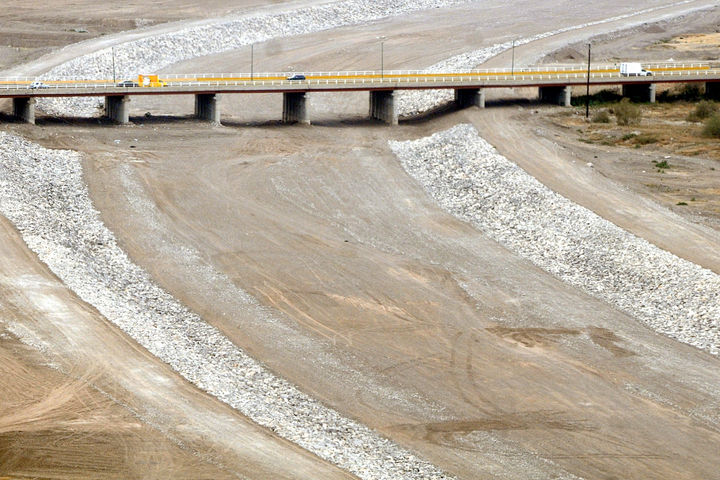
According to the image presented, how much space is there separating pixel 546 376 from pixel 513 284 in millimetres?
11094

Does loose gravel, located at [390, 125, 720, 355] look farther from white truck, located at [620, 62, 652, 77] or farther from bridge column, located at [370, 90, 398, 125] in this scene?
white truck, located at [620, 62, 652, 77]

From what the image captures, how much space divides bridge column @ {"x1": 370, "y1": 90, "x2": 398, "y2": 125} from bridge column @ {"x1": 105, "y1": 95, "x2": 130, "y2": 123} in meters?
18.7

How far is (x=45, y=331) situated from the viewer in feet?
147

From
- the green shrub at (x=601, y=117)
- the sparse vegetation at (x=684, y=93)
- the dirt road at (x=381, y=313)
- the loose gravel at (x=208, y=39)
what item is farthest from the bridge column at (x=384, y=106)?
the sparse vegetation at (x=684, y=93)

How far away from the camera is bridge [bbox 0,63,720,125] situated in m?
84.6

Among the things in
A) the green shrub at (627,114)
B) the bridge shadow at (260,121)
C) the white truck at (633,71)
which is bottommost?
the bridge shadow at (260,121)

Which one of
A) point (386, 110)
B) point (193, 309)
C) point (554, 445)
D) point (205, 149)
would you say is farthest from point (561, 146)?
point (554, 445)

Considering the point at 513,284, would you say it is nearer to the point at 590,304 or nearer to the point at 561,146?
the point at 590,304

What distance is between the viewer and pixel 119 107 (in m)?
85.4

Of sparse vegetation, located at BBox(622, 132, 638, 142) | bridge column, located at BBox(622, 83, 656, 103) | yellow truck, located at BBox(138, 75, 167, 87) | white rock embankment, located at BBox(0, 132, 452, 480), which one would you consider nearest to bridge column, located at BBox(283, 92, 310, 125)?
yellow truck, located at BBox(138, 75, 167, 87)

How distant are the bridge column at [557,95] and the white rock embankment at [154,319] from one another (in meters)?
39.1

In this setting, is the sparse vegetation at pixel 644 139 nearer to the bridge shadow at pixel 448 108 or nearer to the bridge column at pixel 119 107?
the bridge shadow at pixel 448 108

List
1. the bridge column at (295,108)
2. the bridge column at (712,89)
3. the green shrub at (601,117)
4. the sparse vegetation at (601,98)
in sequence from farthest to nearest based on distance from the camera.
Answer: the bridge column at (712,89) → the sparse vegetation at (601,98) → the bridge column at (295,108) → the green shrub at (601,117)

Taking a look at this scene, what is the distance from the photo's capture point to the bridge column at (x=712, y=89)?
324 ft
